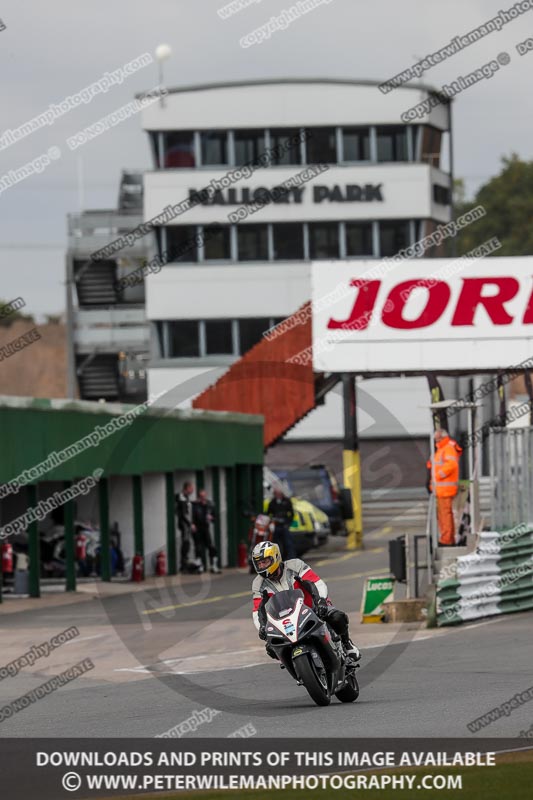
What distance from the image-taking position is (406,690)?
15039 millimetres

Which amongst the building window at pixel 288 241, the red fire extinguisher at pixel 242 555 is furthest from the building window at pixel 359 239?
the red fire extinguisher at pixel 242 555

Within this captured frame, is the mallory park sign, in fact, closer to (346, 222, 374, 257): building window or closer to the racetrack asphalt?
(346, 222, 374, 257): building window

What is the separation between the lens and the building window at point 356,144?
219ft

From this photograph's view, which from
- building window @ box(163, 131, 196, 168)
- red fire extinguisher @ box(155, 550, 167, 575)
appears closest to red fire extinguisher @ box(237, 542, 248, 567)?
red fire extinguisher @ box(155, 550, 167, 575)

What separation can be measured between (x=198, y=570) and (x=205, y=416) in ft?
13.6

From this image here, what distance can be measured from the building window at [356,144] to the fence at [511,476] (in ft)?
143

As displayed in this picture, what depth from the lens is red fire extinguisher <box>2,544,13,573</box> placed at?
28328 millimetres

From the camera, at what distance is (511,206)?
105500 millimetres

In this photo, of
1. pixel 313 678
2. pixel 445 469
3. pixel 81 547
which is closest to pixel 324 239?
pixel 81 547

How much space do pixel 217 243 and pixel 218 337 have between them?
3.84m

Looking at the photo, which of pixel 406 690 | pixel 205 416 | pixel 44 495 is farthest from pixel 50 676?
pixel 205 416

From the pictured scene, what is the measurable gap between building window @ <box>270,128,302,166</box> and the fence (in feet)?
143

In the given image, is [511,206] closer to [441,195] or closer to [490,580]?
[441,195]

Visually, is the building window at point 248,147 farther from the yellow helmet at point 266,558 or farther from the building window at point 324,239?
the yellow helmet at point 266,558
